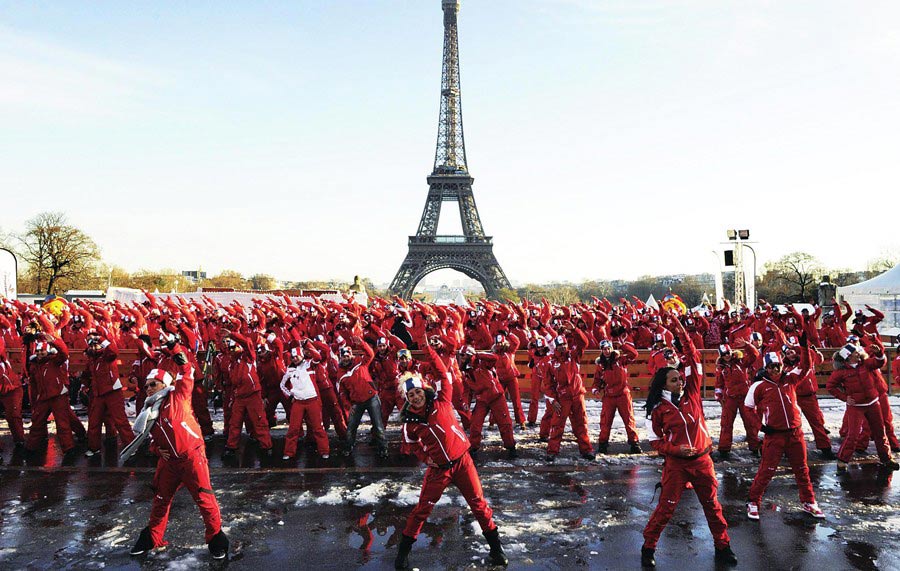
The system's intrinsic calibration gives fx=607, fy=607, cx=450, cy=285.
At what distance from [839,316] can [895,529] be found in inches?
341

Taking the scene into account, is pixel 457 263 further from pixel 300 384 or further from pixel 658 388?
pixel 658 388

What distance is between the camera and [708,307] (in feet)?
58.7

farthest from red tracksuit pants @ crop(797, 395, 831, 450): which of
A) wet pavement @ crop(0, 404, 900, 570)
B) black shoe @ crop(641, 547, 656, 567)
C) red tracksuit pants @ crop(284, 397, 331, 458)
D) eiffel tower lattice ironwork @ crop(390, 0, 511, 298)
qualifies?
eiffel tower lattice ironwork @ crop(390, 0, 511, 298)

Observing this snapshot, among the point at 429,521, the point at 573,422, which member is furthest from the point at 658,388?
the point at 573,422

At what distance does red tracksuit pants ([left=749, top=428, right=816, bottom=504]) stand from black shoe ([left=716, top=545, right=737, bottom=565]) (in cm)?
127

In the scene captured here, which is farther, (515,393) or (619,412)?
(515,393)

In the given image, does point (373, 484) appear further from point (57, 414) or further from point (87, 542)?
point (57, 414)

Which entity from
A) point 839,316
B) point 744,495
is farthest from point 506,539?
point 839,316

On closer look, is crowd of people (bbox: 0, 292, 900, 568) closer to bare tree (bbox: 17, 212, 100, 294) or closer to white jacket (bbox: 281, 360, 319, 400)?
white jacket (bbox: 281, 360, 319, 400)

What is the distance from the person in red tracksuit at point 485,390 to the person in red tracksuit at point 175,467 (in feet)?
14.1

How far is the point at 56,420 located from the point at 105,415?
75 cm

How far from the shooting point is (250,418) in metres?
9.49

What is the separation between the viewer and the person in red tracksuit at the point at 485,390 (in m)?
9.12

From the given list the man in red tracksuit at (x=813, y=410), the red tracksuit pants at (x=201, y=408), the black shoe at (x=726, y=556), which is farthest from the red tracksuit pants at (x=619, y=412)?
the red tracksuit pants at (x=201, y=408)
